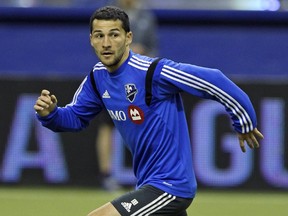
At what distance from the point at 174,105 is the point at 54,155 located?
544 centimetres

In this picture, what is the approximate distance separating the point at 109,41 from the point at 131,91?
0.37 meters

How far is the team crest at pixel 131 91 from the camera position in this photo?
21.1 ft

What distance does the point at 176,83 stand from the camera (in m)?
6.31

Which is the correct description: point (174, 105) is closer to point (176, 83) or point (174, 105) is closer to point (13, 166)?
point (176, 83)

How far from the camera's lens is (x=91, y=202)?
10547 mm

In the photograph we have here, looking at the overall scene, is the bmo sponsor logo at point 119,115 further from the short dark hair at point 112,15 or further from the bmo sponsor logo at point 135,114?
the short dark hair at point 112,15

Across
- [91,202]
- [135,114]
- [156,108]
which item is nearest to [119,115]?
[135,114]

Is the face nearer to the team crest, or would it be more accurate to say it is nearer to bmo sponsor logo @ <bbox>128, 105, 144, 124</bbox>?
the team crest

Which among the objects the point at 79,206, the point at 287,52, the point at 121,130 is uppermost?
the point at 287,52

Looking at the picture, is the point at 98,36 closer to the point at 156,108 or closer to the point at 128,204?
the point at 156,108

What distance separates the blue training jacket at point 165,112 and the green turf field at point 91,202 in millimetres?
3442

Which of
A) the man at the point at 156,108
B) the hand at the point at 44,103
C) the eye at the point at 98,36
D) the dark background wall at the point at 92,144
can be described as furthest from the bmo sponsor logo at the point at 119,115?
the dark background wall at the point at 92,144

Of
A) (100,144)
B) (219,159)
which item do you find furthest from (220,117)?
(100,144)

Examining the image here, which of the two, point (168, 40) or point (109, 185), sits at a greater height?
point (168, 40)
